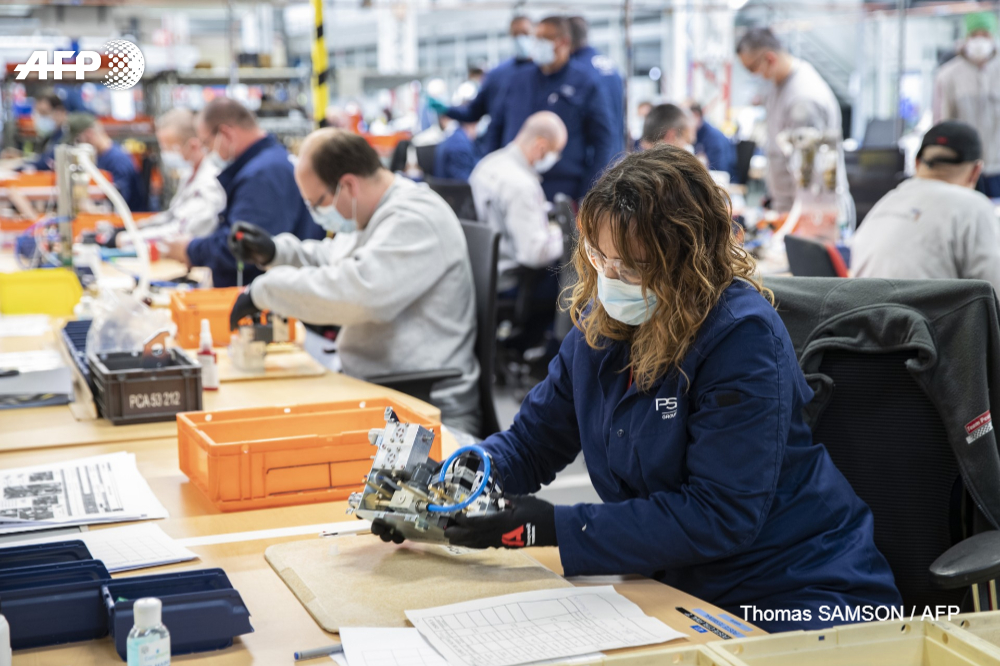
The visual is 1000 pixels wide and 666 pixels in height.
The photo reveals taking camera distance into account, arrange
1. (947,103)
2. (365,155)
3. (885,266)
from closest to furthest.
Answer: (365,155) → (885,266) → (947,103)

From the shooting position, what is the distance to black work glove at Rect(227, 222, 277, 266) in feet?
9.74

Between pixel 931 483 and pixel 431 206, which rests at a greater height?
pixel 431 206

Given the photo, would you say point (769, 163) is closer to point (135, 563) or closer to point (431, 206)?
point (431, 206)

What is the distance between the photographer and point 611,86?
581 cm

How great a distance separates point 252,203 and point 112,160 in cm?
360

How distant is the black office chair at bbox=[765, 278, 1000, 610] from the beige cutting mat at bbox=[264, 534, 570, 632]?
57 cm

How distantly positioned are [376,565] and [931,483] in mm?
879

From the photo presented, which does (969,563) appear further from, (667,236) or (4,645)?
(4,645)

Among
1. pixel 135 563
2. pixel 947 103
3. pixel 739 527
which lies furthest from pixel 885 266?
pixel 947 103

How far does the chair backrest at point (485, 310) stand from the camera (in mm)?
2691

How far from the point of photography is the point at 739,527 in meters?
1.37

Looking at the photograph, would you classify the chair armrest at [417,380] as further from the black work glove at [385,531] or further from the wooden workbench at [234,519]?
the black work glove at [385,531]

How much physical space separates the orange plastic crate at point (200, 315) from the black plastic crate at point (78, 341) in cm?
24

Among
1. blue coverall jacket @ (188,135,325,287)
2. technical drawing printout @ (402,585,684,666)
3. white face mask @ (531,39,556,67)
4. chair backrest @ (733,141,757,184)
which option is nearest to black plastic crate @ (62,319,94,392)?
blue coverall jacket @ (188,135,325,287)
